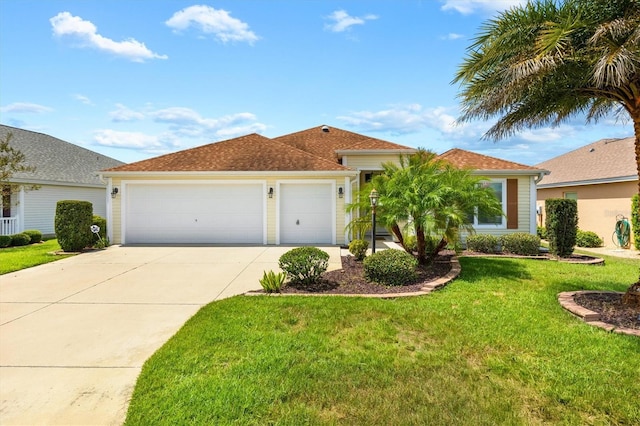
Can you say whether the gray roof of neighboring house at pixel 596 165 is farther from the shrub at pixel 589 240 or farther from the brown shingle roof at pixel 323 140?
the brown shingle roof at pixel 323 140

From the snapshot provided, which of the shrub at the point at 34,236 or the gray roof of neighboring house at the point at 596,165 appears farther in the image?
the shrub at the point at 34,236

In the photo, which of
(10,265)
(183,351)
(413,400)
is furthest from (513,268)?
(10,265)

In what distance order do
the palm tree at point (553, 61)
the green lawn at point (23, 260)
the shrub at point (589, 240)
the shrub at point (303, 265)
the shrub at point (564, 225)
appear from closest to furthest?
1. the palm tree at point (553, 61)
2. the shrub at point (303, 265)
3. the green lawn at point (23, 260)
4. the shrub at point (564, 225)
5. the shrub at point (589, 240)

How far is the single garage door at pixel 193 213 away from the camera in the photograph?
13.2 meters

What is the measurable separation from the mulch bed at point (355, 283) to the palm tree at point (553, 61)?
341 centimetres

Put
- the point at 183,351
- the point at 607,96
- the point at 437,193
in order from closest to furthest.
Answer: the point at 183,351 < the point at 607,96 < the point at 437,193

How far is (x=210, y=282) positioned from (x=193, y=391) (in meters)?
4.40

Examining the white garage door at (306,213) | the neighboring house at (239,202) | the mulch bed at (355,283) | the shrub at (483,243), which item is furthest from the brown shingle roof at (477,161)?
the mulch bed at (355,283)

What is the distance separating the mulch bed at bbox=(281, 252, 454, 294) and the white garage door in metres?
4.55

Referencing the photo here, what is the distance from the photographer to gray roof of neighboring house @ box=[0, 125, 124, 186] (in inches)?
676

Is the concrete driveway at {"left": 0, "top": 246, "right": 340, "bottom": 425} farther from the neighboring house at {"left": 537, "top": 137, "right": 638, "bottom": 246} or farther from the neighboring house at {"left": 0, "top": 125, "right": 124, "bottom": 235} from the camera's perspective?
the neighboring house at {"left": 537, "top": 137, "right": 638, "bottom": 246}

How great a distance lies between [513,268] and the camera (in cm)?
839

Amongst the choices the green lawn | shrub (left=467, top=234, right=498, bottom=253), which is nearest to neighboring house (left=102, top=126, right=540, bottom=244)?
shrub (left=467, top=234, right=498, bottom=253)

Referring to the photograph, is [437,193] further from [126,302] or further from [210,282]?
[126,302]
